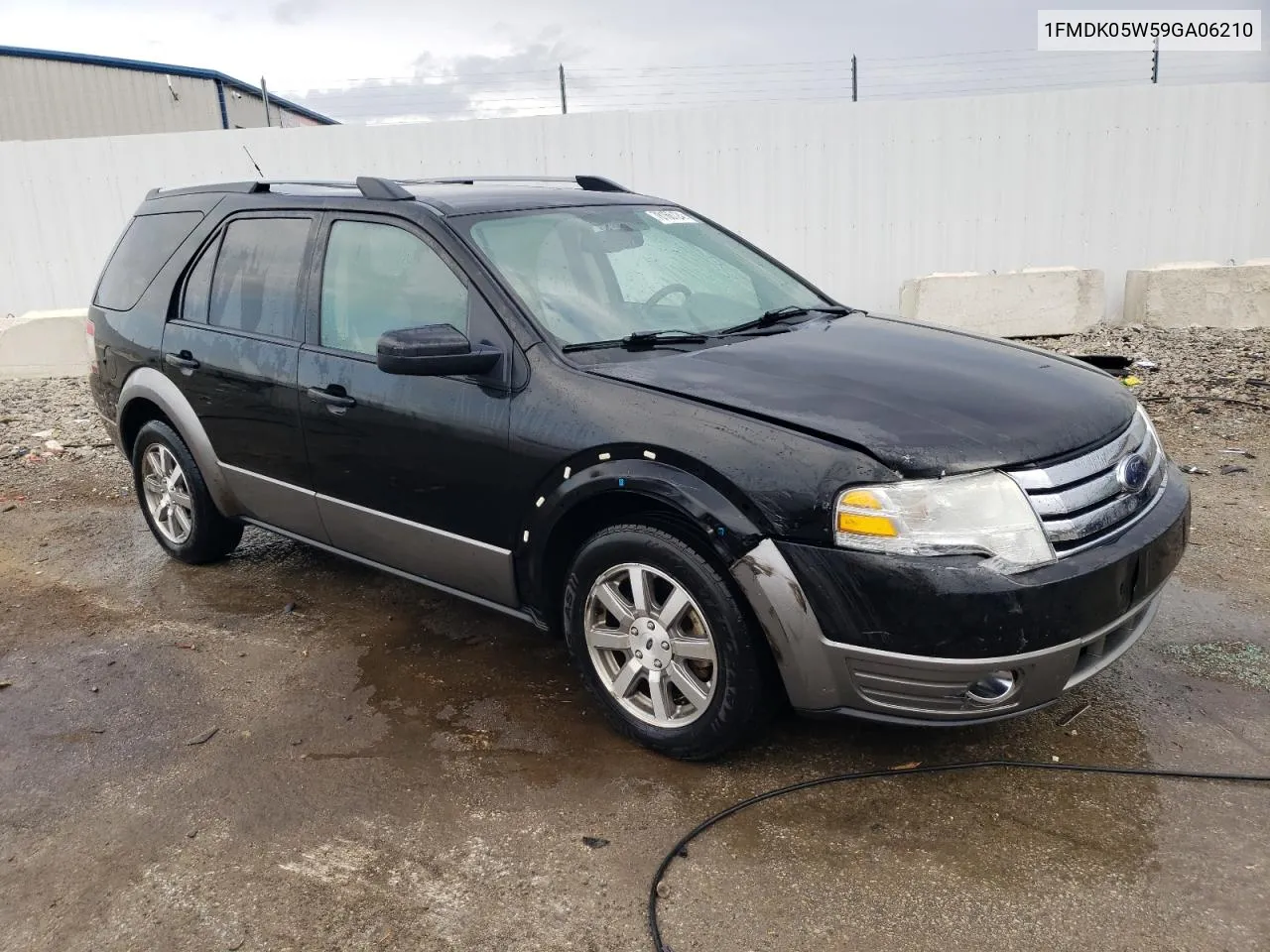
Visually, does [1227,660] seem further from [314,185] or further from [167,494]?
[167,494]

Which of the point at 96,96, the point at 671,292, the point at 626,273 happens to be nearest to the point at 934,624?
the point at 671,292

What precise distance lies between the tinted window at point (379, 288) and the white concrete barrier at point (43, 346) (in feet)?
24.5

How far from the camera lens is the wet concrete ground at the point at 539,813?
260cm

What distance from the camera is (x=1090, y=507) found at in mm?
2918

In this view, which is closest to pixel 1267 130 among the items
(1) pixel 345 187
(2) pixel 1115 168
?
(2) pixel 1115 168

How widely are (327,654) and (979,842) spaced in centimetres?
265

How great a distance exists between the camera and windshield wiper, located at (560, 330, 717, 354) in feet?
11.5

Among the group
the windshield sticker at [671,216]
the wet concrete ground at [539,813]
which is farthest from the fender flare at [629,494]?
the windshield sticker at [671,216]

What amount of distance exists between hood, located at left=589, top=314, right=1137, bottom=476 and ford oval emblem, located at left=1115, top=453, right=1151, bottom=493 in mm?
100

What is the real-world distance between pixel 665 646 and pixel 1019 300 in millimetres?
8332

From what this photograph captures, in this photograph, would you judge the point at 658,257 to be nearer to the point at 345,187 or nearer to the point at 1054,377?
the point at 345,187

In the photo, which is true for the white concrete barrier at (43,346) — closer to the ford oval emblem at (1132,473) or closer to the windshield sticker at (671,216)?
the windshield sticker at (671,216)

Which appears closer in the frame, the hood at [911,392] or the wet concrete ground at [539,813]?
the wet concrete ground at [539,813]

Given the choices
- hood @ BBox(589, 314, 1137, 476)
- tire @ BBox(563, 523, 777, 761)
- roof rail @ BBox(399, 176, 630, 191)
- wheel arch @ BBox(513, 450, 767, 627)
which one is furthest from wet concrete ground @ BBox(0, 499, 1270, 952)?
roof rail @ BBox(399, 176, 630, 191)
